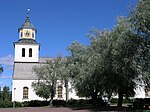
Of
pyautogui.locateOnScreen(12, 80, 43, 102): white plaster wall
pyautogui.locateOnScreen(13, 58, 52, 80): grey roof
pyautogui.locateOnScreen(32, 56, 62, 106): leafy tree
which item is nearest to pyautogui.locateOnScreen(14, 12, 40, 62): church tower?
pyautogui.locateOnScreen(13, 58, 52, 80): grey roof

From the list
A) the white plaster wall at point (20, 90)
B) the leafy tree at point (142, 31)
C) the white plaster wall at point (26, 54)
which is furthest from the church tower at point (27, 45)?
the leafy tree at point (142, 31)

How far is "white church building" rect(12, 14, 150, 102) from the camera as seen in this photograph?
73562 mm

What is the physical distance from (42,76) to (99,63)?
2035cm

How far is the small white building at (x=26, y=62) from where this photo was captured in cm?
7362

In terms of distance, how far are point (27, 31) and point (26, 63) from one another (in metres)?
7.96

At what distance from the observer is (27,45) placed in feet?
252

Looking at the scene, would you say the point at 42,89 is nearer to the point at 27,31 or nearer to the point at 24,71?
the point at 24,71

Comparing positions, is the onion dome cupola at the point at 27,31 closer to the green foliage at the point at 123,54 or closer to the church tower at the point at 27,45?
the church tower at the point at 27,45

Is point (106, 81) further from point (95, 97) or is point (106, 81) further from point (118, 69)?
point (95, 97)

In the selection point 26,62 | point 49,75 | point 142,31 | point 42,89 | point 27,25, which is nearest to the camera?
point 142,31

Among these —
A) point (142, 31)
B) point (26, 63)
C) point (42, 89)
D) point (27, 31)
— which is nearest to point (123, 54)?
point (142, 31)

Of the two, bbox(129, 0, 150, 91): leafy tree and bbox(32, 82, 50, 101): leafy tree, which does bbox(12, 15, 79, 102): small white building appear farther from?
bbox(129, 0, 150, 91): leafy tree

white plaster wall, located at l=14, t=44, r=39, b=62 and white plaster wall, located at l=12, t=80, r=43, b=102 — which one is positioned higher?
white plaster wall, located at l=14, t=44, r=39, b=62

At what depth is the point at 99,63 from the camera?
32969mm
